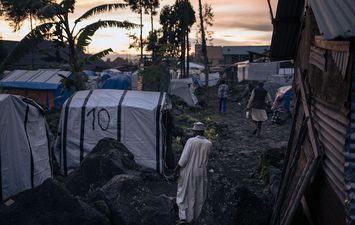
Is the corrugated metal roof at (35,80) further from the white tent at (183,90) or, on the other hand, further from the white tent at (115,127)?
the white tent at (115,127)

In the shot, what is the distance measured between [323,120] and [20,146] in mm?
5266

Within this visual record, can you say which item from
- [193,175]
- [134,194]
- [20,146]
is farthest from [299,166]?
[20,146]

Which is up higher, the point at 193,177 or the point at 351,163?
the point at 351,163

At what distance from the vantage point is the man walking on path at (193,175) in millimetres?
7672

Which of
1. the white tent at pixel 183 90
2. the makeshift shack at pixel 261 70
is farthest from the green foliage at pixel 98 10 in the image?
the makeshift shack at pixel 261 70

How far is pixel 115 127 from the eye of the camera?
11055 millimetres

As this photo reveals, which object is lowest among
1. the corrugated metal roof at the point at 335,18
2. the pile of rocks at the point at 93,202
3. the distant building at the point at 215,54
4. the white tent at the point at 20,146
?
the pile of rocks at the point at 93,202

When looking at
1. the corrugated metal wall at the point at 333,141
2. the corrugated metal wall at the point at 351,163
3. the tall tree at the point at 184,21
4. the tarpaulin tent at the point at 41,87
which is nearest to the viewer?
the corrugated metal wall at the point at 351,163

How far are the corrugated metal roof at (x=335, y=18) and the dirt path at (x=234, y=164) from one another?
13.1 feet

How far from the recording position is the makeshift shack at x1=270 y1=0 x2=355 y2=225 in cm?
380

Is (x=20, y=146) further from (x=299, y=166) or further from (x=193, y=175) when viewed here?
(x=299, y=166)

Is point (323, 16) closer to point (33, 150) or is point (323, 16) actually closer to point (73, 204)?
point (73, 204)

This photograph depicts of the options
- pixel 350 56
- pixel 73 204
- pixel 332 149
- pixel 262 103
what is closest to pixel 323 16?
pixel 350 56

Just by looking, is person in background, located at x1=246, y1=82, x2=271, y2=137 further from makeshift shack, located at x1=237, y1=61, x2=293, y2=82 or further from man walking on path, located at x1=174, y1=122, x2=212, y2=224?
makeshift shack, located at x1=237, y1=61, x2=293, y2=82
